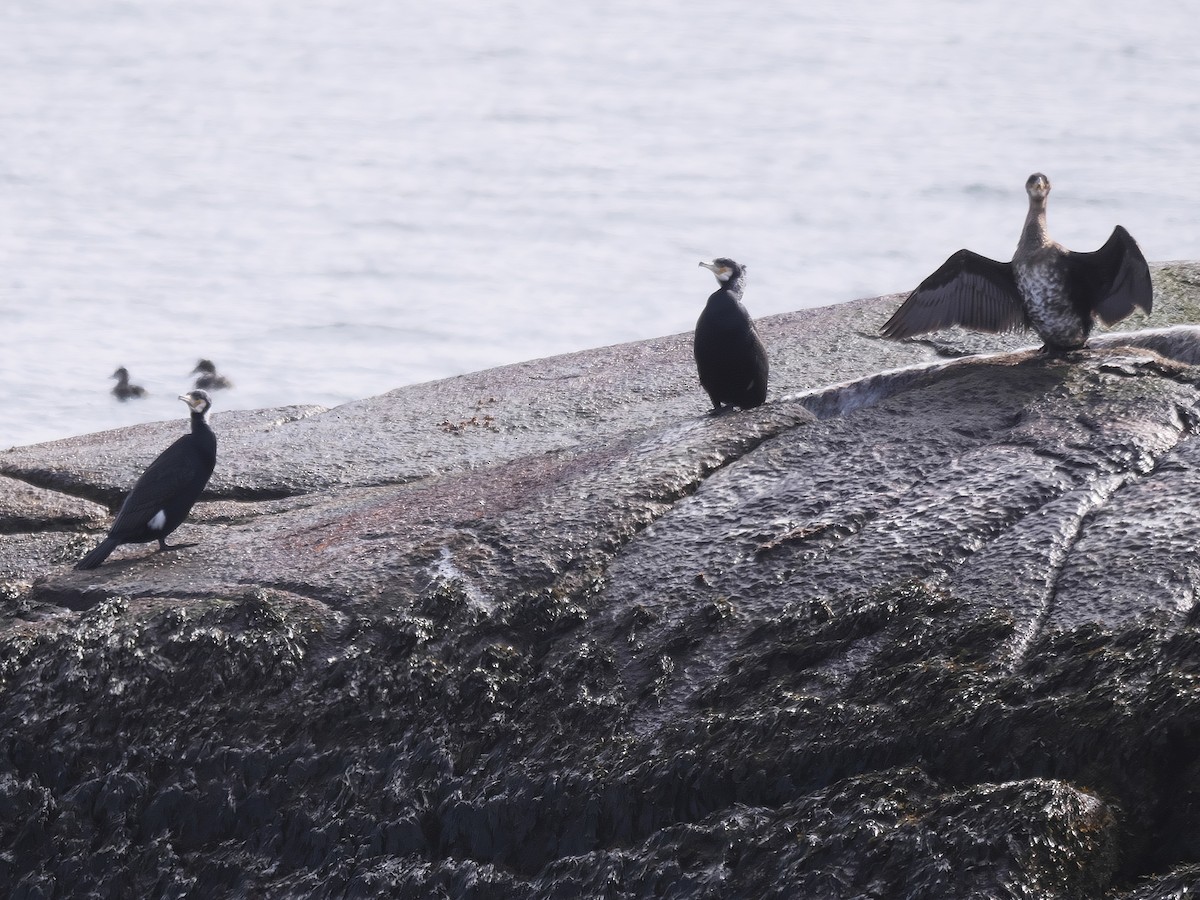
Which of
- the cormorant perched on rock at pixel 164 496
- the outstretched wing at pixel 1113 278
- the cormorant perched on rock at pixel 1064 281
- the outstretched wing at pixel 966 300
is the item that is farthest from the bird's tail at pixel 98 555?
the outstretched wing at pixel 1113 278

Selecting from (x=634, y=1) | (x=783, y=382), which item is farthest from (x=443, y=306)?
(x=634, y=1)

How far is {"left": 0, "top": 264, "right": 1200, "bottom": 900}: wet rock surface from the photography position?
402cm

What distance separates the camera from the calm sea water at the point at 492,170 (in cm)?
1828

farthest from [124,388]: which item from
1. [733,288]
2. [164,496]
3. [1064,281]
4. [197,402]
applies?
[1064,281]

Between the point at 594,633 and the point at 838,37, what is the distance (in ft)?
105

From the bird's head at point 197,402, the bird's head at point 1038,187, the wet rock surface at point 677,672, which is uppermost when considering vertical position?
the bird's head at point 1038,187

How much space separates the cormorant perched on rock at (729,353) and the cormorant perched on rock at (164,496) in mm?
2213

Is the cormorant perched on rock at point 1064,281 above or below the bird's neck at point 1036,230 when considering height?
below

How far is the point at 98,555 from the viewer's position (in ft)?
19.0

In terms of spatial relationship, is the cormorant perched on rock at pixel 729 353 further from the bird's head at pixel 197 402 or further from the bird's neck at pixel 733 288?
the bird's head at pixel 197 402

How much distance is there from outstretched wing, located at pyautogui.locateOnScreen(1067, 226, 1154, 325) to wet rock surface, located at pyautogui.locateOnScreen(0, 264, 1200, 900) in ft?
0.98

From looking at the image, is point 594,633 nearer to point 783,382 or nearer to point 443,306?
point 783,382

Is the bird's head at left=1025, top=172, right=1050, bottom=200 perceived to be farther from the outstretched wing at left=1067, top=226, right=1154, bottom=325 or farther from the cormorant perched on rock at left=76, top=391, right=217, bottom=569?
the cormorant perched on rock at left=76, top=391, right=217, bottom=569

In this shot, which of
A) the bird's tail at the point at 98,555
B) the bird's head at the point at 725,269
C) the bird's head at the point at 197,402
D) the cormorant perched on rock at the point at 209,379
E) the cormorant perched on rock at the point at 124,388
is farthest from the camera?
the cormorant perched on rock at the point at 124,388
